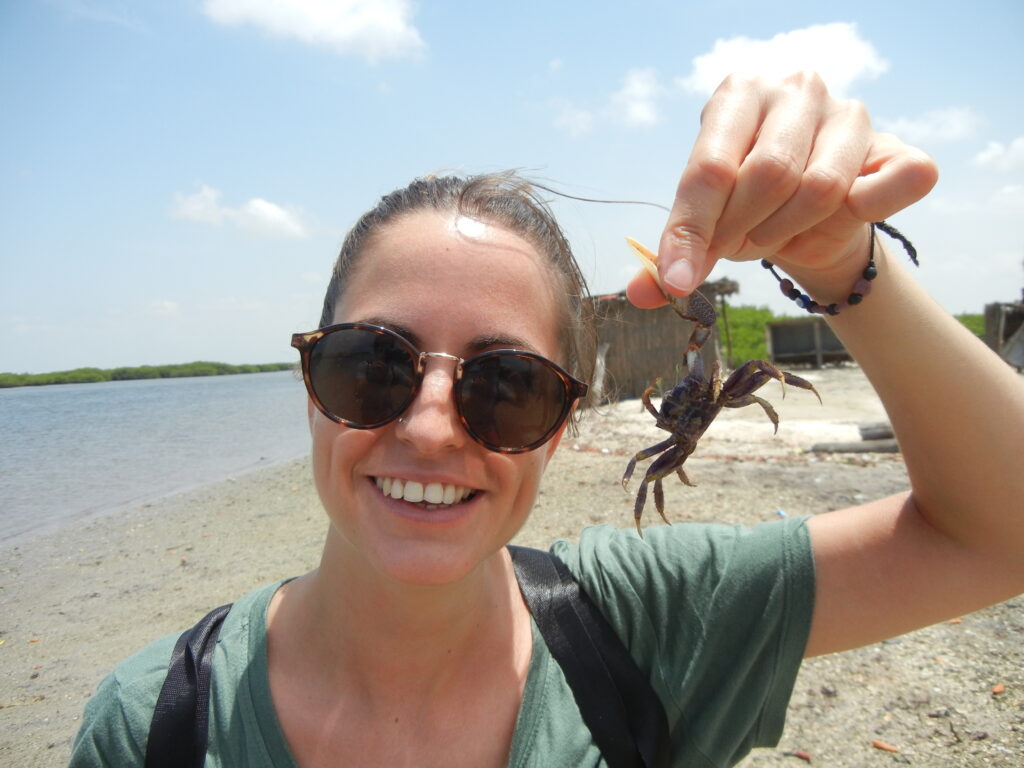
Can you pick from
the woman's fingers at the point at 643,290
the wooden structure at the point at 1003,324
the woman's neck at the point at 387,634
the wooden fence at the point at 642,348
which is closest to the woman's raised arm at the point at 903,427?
the woman's fingers at the point at 643,290

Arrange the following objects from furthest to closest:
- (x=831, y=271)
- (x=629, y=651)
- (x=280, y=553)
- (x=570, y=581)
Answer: (x=280, y=553)
(x=570, y=581)
(x=629, y=651)
(x=831, y=271)

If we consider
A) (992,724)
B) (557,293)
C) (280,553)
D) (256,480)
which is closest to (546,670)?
(557,293)

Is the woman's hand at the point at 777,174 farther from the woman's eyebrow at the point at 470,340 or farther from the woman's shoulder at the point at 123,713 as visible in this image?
the woman's shoulder at the point at 123,713

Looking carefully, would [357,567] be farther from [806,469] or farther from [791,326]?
[791,326]

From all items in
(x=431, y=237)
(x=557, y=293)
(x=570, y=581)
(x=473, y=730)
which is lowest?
(x=473, y=730)

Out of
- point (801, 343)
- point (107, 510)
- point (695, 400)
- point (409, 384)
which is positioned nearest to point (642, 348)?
point (801, 343)
